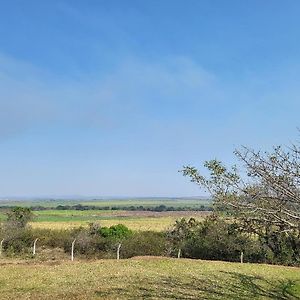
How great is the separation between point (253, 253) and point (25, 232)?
1807 centimetres

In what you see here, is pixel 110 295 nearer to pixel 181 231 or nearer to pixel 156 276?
pixel 156 276

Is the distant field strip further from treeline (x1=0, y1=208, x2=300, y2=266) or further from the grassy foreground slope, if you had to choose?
the grassy foreground slope

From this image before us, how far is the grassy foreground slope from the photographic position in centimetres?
1388

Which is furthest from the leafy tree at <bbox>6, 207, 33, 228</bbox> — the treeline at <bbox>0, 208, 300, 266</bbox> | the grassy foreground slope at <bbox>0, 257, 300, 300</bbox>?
the grassy foreground slope at <bbox>0, 257, 300, 300</bbox>

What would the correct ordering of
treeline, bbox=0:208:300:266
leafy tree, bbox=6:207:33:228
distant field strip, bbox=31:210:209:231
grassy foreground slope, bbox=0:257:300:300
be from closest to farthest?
grassy foreground slope, bbox=0:257:300:300, treeline, bbox=0:208:300:266, leafy tree, bbox=6:207:33:228, distant field strip, bbox=31:210:209:231

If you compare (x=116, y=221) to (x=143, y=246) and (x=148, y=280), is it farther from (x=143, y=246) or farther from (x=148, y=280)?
(x=148, y=280)

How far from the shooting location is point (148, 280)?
16047 millimetres

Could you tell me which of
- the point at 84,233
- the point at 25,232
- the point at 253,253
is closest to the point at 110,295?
the point at 253,253

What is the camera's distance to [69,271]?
18.1 metres

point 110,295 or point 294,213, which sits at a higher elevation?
point 294,213

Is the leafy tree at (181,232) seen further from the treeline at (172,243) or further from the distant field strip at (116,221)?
the distant field strip at (116,221)

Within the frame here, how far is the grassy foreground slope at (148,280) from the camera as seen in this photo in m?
13.9

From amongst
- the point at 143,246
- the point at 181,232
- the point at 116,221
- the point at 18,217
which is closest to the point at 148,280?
the point at 181,232

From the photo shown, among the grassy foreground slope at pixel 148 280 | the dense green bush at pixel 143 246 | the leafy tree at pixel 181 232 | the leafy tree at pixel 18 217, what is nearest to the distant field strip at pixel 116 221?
the leafy tree at pixel 181 232
